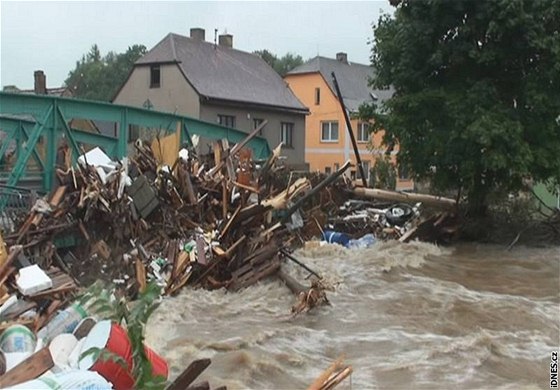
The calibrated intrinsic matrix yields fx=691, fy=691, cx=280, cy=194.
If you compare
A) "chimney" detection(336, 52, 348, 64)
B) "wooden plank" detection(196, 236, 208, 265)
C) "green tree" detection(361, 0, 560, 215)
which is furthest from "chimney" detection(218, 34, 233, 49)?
"wooden plank" detection(196, 236, 208, 265)

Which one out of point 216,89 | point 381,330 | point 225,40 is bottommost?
point 381,330

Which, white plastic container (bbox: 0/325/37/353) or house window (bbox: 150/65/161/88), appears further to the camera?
house window (bbox: 150/65/161/88)

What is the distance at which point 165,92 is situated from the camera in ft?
107

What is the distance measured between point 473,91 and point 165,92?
59.3 ft

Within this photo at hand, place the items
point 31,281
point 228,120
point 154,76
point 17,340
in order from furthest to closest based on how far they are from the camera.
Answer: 1. point 154,76
2. point 228,120
3. point 31,281
4. point 17,340

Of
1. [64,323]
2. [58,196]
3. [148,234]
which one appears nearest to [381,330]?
[148,234]

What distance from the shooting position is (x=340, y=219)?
19.3 meters

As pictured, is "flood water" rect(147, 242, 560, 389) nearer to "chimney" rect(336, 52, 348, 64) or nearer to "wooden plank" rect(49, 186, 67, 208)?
"wooden plank" rect(49, 186, 67, 208)

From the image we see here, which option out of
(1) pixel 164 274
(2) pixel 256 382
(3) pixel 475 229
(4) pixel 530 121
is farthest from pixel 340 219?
(2) pixel 256 382

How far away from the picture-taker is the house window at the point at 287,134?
36719 mm

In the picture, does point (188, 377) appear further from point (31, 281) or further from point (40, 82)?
point (40, 82)

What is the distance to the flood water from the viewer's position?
25.9 ft

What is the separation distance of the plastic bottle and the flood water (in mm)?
1246

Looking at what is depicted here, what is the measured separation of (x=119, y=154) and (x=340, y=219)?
A: 709 cm
